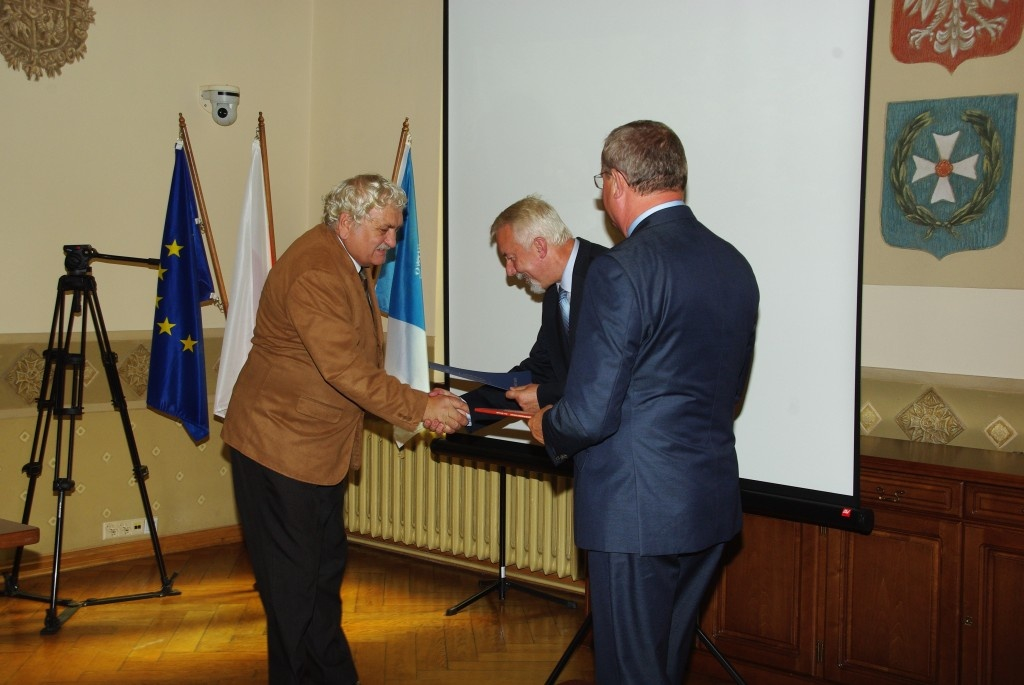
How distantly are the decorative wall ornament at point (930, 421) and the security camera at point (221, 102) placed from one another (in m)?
3.49

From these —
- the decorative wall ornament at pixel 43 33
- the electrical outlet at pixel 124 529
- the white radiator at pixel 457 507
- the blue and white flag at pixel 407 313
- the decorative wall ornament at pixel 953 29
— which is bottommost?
the electrical outlet at pixel 124 529

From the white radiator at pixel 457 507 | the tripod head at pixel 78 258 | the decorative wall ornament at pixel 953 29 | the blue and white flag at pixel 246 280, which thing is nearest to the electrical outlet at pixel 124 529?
the blue and white flag at pixel 246 280

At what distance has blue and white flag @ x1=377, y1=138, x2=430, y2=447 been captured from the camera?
4188 mm

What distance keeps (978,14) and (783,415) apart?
62.4 inches

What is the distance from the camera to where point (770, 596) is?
3260 millimetres

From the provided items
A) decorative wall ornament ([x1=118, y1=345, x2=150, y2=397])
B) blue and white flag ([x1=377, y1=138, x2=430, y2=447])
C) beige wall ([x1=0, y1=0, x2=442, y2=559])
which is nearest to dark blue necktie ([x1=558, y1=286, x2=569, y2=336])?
blue and white flag ([x1=377, y1=138, x2=430, y2=447])

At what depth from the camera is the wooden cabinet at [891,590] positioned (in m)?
2.88

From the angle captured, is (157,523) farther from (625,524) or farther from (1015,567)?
(1015,567)

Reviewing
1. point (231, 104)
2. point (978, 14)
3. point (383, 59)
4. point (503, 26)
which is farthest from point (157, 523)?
point (978, 14)

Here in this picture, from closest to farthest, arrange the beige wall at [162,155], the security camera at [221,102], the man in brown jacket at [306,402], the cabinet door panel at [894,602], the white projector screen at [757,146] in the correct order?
1. the white projector screen at [757,146]
2. the man in brown jacket at [306,402]
3. the cabinet door panel at [894,602]
4. the beige wall at [162,155]
5. the security camera at [221,102]

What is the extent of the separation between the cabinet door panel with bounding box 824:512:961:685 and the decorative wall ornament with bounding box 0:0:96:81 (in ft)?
12.7

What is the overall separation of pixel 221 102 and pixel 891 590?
3.79m

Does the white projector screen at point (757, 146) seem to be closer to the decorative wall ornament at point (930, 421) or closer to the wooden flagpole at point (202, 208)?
the decorative wall ornament at point (930, 421)

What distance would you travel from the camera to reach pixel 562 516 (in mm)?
4242
